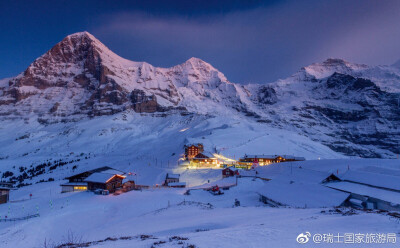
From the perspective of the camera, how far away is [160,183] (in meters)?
52.1

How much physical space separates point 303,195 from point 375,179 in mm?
12170

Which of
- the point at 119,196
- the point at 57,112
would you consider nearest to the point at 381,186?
the point at 119,196

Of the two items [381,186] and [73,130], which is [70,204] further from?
[73,130]

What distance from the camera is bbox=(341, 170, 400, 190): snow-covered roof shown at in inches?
1115

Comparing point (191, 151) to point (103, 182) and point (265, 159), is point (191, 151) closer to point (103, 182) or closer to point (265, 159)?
point (265, 159)

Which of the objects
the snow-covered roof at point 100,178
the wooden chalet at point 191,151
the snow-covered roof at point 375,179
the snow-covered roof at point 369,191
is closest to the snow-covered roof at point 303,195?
the snow-covered roof at point 369,191

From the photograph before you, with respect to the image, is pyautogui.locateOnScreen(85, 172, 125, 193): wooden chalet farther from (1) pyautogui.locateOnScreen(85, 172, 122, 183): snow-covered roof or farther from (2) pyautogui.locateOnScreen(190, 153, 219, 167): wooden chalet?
(2) pyautogui.locateOnScreen(190, 153, 219, 167): wooden chalet

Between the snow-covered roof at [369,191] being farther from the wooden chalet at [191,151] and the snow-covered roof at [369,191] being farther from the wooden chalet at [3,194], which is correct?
the wooden chalet at [191,151]

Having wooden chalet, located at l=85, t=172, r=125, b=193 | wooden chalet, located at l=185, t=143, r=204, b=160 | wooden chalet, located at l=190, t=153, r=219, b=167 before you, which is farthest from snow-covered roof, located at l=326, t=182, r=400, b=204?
wooden chalet, located at l=185, t=143, r=204, b=160

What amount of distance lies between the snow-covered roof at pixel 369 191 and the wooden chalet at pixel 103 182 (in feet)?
115

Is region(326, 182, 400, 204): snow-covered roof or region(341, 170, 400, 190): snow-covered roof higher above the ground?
region(341, 170, 400, 190): snow-covered roof

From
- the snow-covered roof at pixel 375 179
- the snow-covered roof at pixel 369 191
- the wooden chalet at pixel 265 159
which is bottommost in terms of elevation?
the wooden chalet at pixel 265 159

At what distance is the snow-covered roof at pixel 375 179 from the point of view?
28327mm

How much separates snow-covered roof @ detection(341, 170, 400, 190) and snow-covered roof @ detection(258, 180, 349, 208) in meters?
6.99
